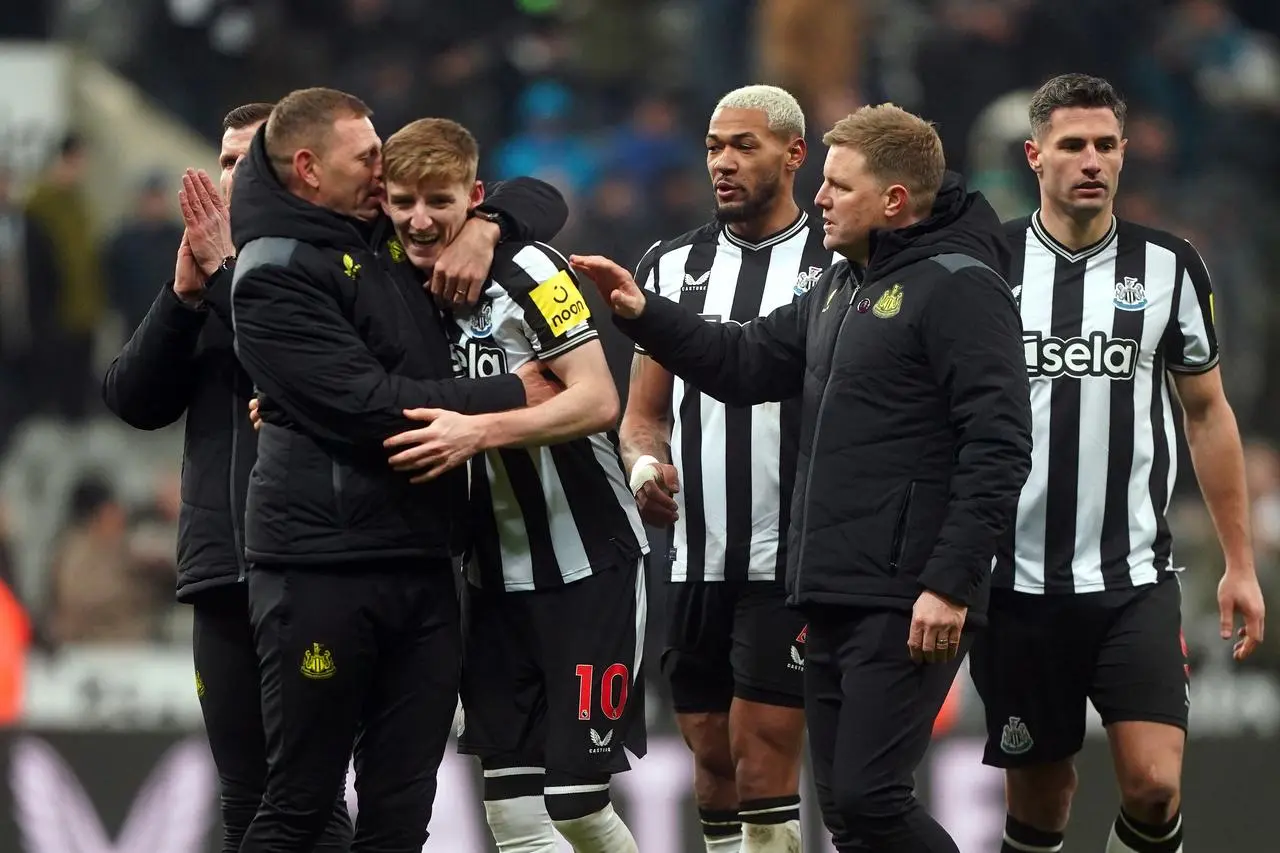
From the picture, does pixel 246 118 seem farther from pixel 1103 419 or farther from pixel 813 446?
pixel 1103 419

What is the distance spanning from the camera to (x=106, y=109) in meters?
12.4

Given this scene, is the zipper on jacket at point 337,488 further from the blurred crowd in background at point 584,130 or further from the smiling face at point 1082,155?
the blurred crowd in background at point 584,130

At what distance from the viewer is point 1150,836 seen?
5621 millimetres

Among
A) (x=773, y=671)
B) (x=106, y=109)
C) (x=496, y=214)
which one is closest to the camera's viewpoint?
(x=496, y=214)

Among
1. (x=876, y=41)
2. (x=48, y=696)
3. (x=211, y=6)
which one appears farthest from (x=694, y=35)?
(x=48, y=696)

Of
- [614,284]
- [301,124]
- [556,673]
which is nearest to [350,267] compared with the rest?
[301,124]

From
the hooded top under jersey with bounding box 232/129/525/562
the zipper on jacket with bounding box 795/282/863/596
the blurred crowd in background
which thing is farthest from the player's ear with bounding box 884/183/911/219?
the blurred crowd in background

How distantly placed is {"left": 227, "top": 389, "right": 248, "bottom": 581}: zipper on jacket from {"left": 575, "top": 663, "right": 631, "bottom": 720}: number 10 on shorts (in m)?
0.92

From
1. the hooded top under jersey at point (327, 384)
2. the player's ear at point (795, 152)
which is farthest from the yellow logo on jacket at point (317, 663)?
the player's ear at point (795, 152)

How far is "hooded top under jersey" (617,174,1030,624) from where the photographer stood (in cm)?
479

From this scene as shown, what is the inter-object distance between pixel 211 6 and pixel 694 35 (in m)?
3.11

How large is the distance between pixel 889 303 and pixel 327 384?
4.53 ft

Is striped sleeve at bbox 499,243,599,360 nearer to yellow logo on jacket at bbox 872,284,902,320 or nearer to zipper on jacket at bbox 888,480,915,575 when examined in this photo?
yellow logo on jacket at bbox 872,284,902,320

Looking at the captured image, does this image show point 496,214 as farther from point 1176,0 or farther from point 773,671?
point 1176,0
